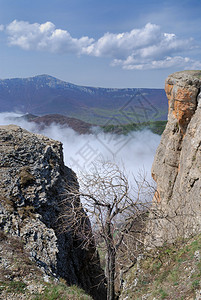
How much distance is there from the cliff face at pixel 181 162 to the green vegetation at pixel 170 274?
1.51m

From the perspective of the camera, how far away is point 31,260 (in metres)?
7.76

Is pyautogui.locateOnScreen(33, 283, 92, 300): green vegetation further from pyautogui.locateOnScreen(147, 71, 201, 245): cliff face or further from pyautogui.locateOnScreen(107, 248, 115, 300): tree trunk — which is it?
pyautogui.locateOnScreen(147, 71, 201, 245): cliff face

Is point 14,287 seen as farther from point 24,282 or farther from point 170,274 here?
point 170,274

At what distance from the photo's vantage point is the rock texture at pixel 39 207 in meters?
9.00

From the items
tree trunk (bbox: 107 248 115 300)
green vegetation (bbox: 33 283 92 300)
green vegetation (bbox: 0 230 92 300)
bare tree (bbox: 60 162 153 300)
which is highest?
bare tree (bbox: 60 162 153 300)

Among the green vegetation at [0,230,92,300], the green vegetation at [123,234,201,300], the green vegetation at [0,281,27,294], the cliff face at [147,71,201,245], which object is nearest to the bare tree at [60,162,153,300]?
the green vegetation at [123,234,201,300]

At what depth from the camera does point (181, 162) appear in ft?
55.4

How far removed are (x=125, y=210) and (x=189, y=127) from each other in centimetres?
969

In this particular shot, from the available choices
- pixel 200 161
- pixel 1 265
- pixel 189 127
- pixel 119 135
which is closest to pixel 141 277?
pixel 1 265

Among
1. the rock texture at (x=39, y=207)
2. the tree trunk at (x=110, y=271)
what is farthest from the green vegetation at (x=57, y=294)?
the tree trunk at (x=110, y=271)

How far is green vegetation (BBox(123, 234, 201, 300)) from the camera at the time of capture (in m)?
7.18

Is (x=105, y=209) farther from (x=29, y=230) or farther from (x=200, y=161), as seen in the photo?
(x=200, y=161)

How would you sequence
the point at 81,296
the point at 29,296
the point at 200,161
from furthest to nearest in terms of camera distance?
the point at 200,161 → the point at 81,296 → the point at 29,296

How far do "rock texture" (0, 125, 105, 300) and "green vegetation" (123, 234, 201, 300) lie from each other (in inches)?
76.9
